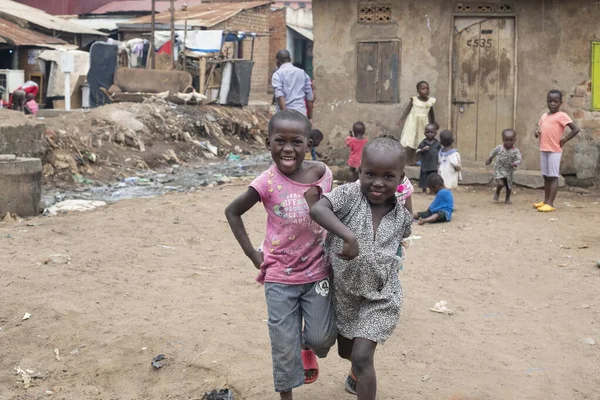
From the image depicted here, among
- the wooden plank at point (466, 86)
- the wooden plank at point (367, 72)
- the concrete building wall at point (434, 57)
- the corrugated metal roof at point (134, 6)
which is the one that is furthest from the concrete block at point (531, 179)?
the corrugated metal roof at point (134, 6)

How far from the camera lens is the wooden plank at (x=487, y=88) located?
1131cm

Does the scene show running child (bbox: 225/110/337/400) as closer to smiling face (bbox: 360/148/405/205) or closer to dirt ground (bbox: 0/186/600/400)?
smiling face (bbox: 360/148/405/205)

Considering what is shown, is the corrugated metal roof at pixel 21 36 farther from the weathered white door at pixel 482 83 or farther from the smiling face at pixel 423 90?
the weathered white door at pixel 482 83

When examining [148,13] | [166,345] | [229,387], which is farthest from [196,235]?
[148,13]

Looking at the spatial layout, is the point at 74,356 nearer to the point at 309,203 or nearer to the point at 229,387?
the point at 229,387

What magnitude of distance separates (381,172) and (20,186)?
6.86 metres

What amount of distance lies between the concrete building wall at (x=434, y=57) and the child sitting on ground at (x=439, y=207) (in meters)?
2.76

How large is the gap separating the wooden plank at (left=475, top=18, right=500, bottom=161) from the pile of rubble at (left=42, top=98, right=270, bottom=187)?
18.7 feet

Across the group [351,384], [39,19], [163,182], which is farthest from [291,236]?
[39,19]

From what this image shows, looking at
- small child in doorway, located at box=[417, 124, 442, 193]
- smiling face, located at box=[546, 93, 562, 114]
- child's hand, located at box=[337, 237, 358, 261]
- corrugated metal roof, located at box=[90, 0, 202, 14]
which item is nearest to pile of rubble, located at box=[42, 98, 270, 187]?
small child in doorway, located at box=[417, 124, 442, 193]

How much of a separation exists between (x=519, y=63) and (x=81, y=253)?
6779 millimetres

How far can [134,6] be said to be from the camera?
1230 inches

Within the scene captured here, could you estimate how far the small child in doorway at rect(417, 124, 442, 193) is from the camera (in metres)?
10.2

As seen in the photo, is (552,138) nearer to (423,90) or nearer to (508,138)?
(508,138)
